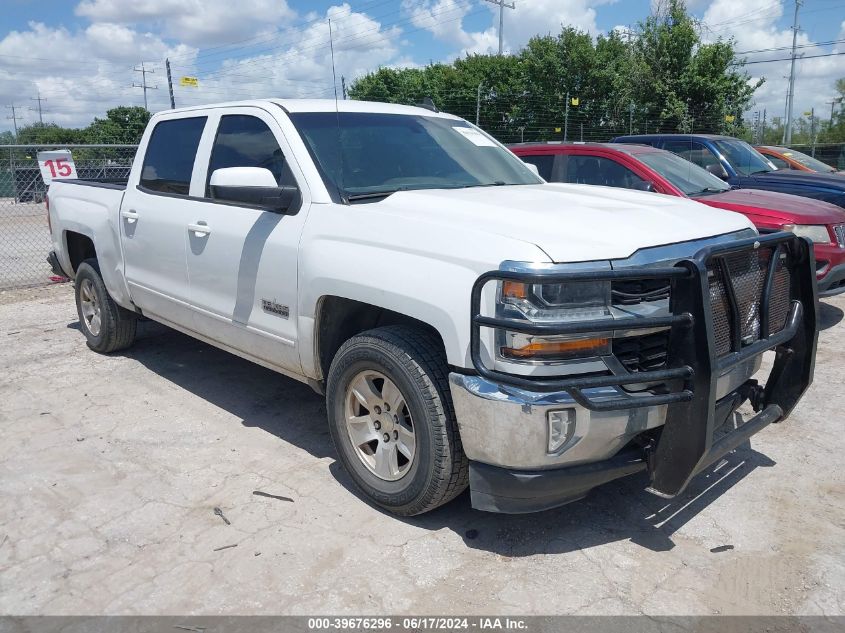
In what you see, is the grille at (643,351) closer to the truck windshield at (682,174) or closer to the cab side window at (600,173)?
the cab side window at (600,173)

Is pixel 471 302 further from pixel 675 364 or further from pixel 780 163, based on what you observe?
pixel 780 163

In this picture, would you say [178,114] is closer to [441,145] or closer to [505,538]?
[441,145]

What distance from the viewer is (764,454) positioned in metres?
4.20

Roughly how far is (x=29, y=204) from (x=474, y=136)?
1711 centimetres

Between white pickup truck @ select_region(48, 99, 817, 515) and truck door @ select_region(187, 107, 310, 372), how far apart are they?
0.05 feet

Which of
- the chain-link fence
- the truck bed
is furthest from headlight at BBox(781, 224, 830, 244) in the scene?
the chain-link fence

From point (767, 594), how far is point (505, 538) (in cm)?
110

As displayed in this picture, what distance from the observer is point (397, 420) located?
3.37 meters

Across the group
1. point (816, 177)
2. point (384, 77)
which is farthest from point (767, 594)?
point (384, 77)

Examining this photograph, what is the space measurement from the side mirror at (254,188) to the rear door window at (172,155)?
1140mm

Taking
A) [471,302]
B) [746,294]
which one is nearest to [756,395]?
[746,294]

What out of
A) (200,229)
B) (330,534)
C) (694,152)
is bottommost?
(330,534)

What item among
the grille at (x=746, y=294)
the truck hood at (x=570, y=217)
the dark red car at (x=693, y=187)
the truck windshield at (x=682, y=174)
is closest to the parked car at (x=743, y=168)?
the truck windshield at (x=682, y=174)

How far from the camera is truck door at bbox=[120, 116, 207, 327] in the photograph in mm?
4691
